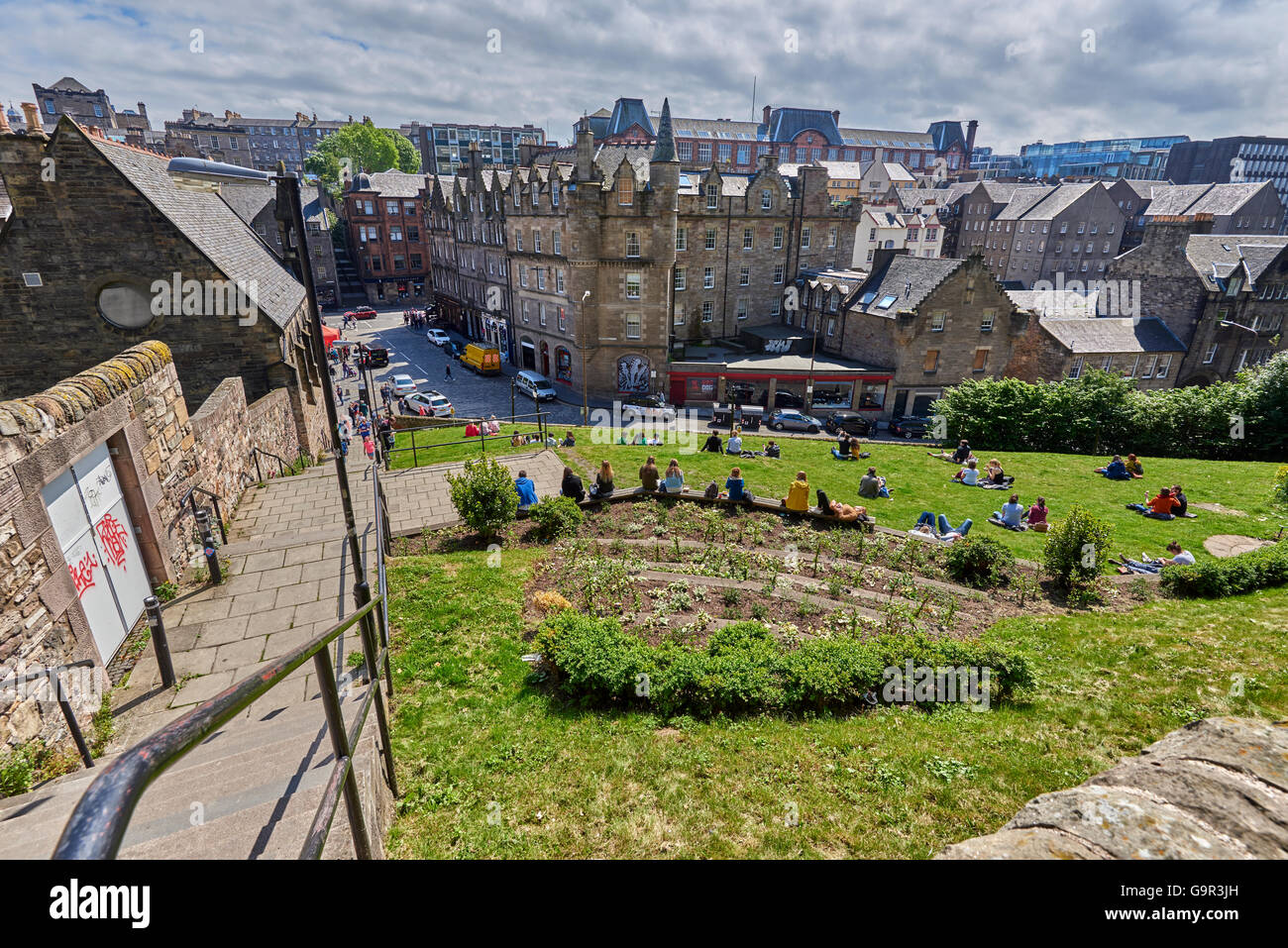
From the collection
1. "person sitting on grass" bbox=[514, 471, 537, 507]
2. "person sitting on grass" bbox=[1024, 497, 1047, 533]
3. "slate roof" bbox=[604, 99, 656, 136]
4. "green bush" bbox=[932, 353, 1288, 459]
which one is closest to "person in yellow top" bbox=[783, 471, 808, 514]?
"person sitting on grass" bbox=[514, 471, 537, 507]

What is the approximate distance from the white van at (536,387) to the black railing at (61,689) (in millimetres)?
35640

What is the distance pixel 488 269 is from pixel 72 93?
92.0 meters

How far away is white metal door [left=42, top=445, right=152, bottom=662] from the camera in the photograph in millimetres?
7535

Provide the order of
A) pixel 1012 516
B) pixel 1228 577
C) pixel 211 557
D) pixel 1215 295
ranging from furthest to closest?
pixel 1215 295 < pixel 1012 516 < pixel 1228 577 < pixel 211 557

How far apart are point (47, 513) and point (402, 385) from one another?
119ft

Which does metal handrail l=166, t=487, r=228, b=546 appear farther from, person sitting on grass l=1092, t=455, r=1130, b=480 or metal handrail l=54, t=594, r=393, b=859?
person sitting on grass l=1092, t=455, r=1130, b=480

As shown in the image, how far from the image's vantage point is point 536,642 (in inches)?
348

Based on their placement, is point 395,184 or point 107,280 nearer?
point 107,280

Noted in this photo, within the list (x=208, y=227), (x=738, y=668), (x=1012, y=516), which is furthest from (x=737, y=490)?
(x=208, y=227)

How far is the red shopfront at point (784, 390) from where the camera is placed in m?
42.6

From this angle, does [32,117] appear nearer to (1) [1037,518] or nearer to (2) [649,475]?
(2) [649,475]

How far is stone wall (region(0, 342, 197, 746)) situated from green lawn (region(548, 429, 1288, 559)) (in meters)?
11.2

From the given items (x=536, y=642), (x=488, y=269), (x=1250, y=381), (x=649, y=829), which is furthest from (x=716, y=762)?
(x=488, y=269)

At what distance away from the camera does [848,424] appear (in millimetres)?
39062
